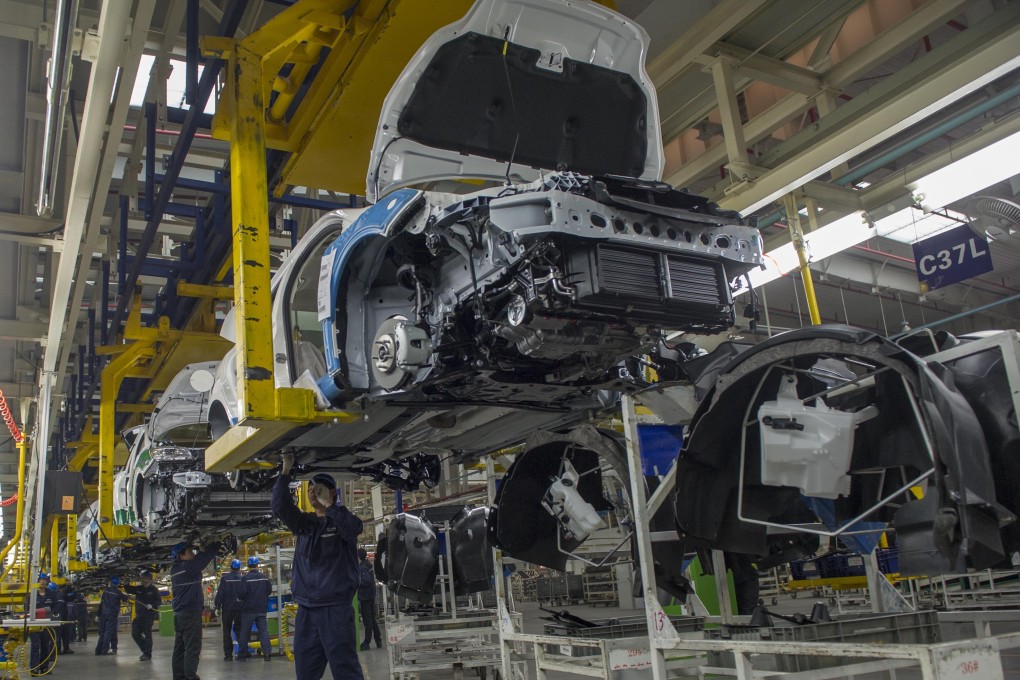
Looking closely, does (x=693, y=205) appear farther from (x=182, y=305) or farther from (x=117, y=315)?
(x=117, y=315)

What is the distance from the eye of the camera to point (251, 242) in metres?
4.28

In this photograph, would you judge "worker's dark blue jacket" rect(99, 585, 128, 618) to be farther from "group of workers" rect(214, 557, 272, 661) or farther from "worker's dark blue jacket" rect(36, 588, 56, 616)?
"group of workers" rect(214, 557, 272, 661)

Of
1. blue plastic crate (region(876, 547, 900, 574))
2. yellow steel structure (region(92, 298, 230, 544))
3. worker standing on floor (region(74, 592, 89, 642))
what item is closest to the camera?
yellow steel structure (region(92, 298, 230, 544))

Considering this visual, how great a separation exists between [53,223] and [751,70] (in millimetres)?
7166

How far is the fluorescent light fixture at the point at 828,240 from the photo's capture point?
709 centimetres

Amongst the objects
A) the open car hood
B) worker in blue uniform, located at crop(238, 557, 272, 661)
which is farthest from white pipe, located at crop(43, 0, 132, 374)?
worker in blue uniform, located at crop(238, 557, 272, 661)

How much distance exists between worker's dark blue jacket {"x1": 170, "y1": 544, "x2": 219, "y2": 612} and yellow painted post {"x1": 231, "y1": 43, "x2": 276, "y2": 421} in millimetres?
4883

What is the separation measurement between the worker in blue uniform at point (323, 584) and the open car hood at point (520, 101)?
6.41ft

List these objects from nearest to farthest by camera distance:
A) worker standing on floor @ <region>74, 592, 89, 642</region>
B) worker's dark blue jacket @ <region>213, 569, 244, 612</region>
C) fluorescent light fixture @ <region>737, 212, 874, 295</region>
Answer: fluorescent light fixture @ <region>737, 212, 874, 295</region> → worker's dark blue jacket @ <region>213, 569, 244, 612</region> → worker standing on floor @ <region>74, 592, 89, 642</region>

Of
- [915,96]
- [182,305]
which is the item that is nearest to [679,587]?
[915,96]

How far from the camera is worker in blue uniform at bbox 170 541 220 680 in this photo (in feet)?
24.8

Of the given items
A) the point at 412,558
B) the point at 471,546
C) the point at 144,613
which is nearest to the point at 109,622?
the point at 144,613

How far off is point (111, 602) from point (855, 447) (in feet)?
52.3

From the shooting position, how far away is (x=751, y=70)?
7043 millimetres
